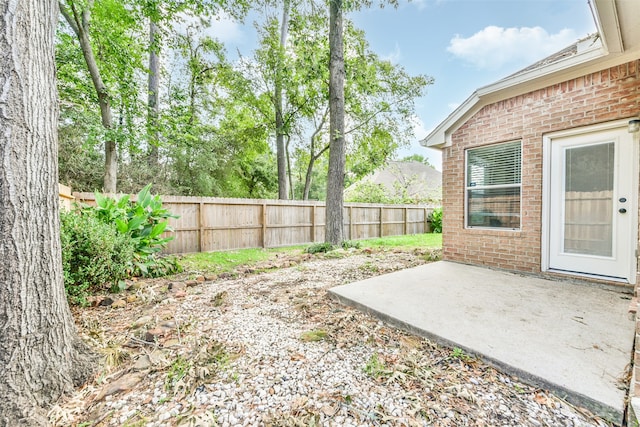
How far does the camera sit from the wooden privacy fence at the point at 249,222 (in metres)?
6.36

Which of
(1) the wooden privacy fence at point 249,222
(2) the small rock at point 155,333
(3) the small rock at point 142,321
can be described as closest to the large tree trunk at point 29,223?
(2) the small rock at point 155,333

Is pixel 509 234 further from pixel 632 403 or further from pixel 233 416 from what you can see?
pixel 233 416

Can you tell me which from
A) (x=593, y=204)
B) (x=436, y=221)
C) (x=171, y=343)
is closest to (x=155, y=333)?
(x=171, y=343)

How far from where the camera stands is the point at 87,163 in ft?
24.6

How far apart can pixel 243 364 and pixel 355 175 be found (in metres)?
11.9

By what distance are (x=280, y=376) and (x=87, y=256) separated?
8.97 feet

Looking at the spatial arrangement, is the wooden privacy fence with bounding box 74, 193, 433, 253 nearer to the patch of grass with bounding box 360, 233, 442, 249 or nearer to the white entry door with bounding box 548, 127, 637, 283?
the patch of grass with bounding box 360, 233, 442, 249

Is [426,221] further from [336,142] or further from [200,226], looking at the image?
[200,226]

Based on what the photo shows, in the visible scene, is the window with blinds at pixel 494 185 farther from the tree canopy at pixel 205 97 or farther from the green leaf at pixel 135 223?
the tree canopy at pixel 205 97

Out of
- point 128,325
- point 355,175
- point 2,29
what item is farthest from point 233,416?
point 355,175

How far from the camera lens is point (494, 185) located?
13.9 ft

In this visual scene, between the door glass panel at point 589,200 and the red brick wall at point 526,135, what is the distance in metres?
0.31

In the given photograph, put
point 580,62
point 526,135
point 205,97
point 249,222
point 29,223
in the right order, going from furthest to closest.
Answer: point 205,97
point 249,222
point 526,135
point 580,62
point 29,223

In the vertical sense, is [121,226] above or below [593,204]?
below
